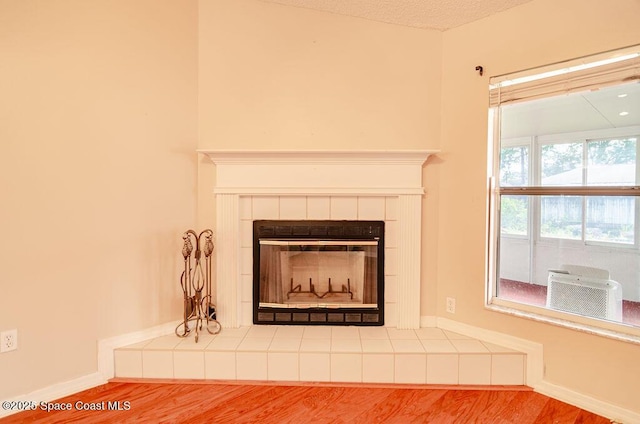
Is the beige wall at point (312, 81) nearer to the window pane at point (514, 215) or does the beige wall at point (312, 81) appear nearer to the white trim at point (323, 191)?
the white trim at point (323, 191)

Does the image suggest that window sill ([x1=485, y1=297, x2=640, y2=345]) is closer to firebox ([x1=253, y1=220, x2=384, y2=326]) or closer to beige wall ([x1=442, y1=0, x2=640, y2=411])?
beige wall ([x1=442, y1=0, x2=640, y2=411])

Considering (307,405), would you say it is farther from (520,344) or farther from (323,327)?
(520,344)

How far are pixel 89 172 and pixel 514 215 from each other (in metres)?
2.55

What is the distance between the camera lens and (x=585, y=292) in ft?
5.43

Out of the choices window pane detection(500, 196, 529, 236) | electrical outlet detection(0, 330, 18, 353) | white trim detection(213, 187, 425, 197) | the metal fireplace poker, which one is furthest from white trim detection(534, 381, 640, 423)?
electrical outlet detection(0, 330, 18, 353)

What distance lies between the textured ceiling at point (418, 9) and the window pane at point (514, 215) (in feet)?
3.80

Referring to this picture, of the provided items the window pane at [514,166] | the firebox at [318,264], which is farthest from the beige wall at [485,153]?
the firebox at [318,264]

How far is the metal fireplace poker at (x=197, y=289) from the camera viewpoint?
1.88 meters

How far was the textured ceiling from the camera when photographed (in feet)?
5.84

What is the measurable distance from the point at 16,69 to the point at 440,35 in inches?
96.7

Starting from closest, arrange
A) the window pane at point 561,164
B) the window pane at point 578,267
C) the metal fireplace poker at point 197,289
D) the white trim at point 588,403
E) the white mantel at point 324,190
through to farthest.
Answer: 1. the white trim at point 588,403
2. the window pane at point 578,267
3. the window pane at point 561,164
4. the metal fireplace poker at point 197,289
5. the white mantel at point 324,190

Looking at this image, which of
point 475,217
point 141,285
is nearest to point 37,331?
point 141,285

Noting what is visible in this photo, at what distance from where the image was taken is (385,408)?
1.53 metres

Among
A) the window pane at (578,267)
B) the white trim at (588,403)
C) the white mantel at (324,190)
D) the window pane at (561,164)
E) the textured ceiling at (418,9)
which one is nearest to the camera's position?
the white trim at (588,403)
